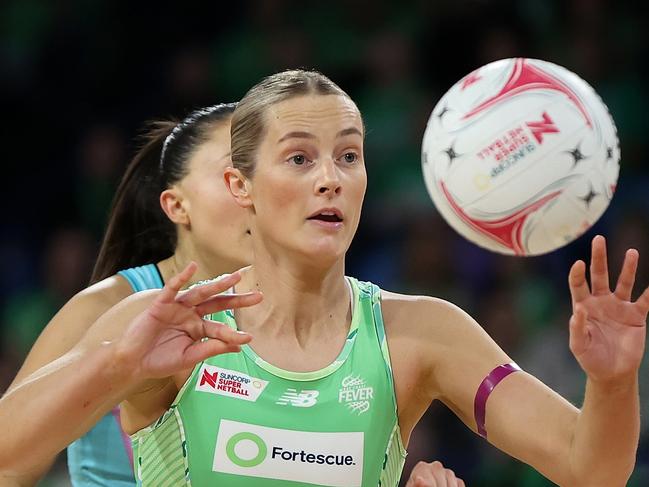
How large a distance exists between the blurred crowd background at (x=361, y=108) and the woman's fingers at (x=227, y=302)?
348cm

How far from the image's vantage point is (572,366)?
6461 millimetres

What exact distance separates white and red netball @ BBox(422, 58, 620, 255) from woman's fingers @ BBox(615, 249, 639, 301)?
70 centimetres

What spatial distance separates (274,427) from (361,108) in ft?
16.4

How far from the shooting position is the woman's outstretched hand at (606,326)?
275cm

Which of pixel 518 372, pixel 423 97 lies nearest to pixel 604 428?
pixel 518 372

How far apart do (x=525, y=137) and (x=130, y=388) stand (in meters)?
1.37

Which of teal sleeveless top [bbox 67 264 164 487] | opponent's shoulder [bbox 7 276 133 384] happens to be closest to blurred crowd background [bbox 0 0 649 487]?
teal sleeveless top [bbox 67 264 164 487]

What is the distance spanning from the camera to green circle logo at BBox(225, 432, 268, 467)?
3.18 meters

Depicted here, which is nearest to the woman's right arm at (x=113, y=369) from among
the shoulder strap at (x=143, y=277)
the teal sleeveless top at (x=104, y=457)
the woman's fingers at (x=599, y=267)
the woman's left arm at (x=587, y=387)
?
the woman's left arm at (x=587, y=387)

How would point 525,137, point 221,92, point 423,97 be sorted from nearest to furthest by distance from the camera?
point 525,137, point 423,97, point 221,92

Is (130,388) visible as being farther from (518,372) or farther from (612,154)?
(612,154)

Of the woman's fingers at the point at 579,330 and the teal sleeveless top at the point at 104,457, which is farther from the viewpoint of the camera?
the teal sleeveless top at the point at 104,457

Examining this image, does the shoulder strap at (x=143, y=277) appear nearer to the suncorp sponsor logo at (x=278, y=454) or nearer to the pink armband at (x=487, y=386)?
the suncorp sponsor logo at (x=278, y=454)

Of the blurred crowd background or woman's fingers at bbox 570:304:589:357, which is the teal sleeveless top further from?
the blurred crowd background
